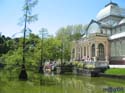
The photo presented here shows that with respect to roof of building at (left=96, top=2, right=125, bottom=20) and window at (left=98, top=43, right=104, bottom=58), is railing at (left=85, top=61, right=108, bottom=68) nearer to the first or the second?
window at (left=98, top=43, right=104, bottom=58)

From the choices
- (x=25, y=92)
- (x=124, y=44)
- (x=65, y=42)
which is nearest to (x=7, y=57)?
(x=25, y=92)

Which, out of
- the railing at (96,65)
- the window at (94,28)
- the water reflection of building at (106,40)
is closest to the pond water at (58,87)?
the railing at (96,65)

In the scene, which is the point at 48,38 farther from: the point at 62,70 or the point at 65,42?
the point at 65,42

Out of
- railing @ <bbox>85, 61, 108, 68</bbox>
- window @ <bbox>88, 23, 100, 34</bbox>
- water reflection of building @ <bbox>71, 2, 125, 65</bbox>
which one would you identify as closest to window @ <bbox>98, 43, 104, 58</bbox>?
water reflection of building @ <bbox>71, 2, 125, 65</bbox>

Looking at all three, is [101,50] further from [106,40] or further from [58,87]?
[58,87]

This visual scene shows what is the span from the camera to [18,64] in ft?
95.1

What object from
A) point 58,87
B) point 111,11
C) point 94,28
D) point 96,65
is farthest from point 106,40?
point 58,87

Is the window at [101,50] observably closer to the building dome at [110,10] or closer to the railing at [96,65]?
the railing at [96,65]

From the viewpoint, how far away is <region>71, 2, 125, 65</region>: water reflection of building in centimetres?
4722

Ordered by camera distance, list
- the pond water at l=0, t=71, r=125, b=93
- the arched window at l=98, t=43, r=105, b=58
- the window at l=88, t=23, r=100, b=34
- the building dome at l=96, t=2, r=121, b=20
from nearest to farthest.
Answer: the pond water at l=0, t=71, r=125, b=93
the arched window at l=98, t=43, r=105, b=58
the window at l=88, t=23, r=100, b=34
the building dome at l=96, t=2, r=121, b=20

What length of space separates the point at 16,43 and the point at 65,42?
3900 centimetres

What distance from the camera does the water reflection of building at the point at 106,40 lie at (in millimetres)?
47219

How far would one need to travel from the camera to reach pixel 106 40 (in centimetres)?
4988

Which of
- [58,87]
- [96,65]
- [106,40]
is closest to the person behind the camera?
[58,87]
